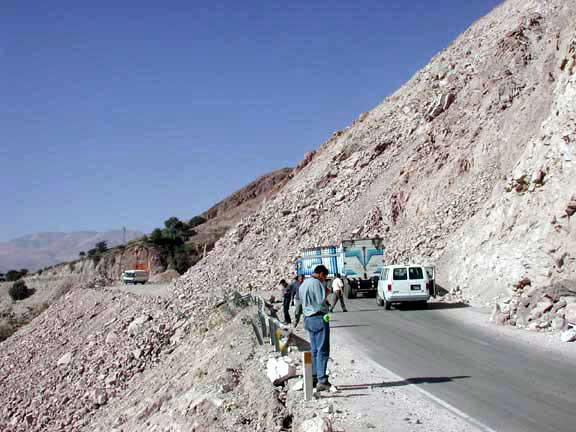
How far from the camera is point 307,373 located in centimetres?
812

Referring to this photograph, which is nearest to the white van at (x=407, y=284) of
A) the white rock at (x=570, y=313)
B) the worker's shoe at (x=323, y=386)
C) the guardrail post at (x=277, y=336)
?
the white rock at (x=570, y=313)

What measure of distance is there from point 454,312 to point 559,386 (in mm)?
12229

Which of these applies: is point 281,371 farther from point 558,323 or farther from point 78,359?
point 78,359

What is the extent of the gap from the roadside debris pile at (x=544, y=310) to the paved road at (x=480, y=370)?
1.01m

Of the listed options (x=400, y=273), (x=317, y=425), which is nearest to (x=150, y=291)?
(x=400, y=273)

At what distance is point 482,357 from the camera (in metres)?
11.9

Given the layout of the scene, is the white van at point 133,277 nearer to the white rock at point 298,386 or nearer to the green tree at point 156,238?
the green tree at point 156,238

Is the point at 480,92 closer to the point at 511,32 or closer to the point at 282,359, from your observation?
the point at 511,32

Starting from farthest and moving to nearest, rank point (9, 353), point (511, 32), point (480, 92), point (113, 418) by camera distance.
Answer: point (511, 32) < point (480, 92) < point (9, 353) < point (113, 418)

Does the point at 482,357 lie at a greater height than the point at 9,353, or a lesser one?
greater

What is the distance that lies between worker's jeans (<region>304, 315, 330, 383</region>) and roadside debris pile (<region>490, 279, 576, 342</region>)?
719cm

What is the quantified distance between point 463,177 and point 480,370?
2827 centimetres

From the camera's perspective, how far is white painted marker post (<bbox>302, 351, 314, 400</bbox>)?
316 inches

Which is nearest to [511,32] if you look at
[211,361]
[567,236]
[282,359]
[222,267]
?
[222,267]
